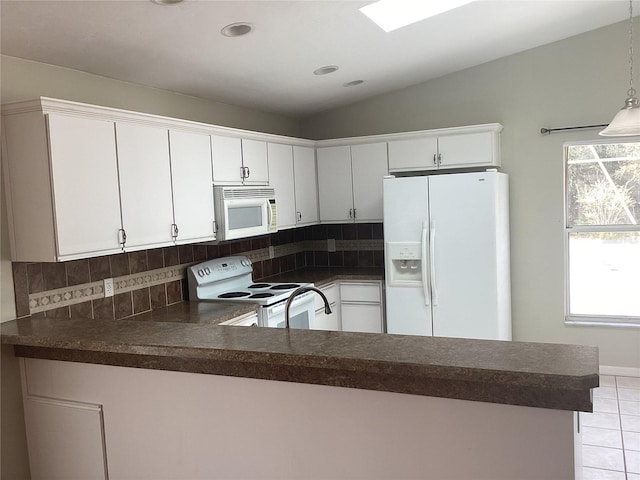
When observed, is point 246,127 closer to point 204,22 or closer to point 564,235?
point 204,22

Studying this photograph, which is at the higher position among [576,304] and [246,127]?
[246,127]

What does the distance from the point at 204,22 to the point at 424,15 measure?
1.44m

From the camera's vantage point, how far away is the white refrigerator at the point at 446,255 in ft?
13.6

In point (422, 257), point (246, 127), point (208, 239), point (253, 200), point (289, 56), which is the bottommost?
point (422, 257)

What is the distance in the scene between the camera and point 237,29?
9.58 feet

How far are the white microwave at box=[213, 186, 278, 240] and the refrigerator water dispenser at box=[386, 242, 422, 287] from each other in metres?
1.00

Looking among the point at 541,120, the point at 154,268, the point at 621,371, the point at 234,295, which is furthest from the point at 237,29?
the point at 621,371

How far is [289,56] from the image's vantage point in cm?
353

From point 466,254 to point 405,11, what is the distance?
187cm

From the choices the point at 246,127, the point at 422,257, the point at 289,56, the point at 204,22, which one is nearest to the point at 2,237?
the point at 204,22

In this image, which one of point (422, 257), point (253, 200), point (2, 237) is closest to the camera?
point (2, 237)

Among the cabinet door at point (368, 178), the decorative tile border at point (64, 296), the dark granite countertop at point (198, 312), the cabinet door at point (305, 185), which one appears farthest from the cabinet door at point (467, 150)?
the decorative tile border at point (64, 296)

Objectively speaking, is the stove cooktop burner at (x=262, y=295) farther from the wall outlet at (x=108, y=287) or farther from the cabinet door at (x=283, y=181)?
the wall outlet at (x=108, y=287)

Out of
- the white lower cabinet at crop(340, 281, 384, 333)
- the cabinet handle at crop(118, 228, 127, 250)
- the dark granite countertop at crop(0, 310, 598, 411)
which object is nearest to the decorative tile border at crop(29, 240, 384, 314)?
the cabinet handle at crop(118, 228, 127, 250)
